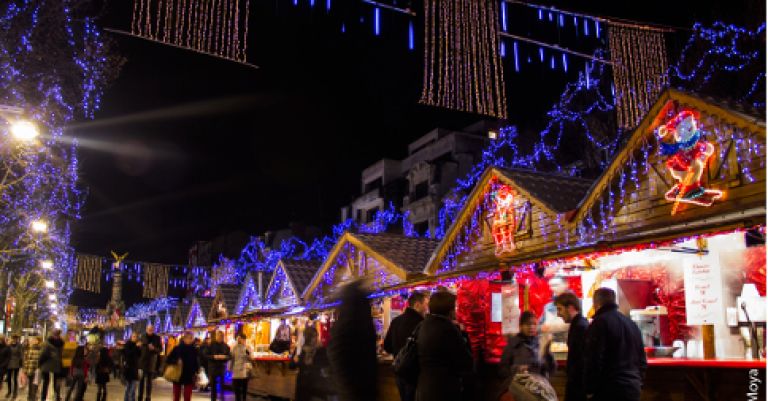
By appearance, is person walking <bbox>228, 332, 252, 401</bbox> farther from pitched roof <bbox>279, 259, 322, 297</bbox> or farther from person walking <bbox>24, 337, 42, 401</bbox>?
pitched roof <bbox>279, 259, 322, 297</bbox>

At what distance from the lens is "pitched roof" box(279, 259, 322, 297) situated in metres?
22.9

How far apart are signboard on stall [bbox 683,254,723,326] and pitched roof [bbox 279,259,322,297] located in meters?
14.2

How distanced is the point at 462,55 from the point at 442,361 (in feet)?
20.9

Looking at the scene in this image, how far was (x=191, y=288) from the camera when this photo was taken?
82812 millimetres

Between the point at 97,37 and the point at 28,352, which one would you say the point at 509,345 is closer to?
the point at 28,352

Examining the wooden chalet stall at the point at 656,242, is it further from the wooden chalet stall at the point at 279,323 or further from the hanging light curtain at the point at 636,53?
the wooden chalet stall at the point at 279,323

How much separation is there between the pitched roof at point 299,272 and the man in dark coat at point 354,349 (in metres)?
17.6

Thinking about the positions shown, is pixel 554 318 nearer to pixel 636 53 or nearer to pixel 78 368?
pixel 636 53

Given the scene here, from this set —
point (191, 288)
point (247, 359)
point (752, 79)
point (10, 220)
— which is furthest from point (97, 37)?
point (191, 288)

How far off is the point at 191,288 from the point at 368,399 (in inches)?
3238

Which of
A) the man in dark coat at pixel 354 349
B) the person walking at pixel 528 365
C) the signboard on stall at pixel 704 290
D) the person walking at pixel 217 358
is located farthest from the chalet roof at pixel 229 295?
the man in dark coat at pixel 354 349

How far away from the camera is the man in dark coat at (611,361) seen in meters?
5.33

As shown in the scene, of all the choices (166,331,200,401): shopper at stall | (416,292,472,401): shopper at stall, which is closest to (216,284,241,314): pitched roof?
(166,331,200,401): shopper at stall

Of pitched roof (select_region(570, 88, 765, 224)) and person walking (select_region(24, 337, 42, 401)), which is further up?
pitched roof (select_region(570, 88, 765, 224))
